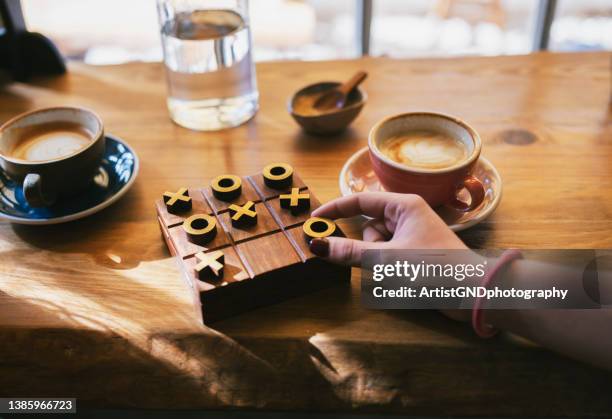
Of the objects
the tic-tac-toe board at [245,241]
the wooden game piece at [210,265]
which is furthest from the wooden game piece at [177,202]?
the wooden game piece at [210,265]

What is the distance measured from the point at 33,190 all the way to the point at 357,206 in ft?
1.48

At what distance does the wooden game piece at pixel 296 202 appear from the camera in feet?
2.71

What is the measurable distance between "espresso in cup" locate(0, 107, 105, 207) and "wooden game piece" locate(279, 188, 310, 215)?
1.02 ft

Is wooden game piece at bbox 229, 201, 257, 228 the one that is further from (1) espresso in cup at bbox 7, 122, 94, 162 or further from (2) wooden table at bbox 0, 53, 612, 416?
(1) espresso in cup at bbox 7, 122, 94, 162

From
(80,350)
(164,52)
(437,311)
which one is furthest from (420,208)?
(164,52)

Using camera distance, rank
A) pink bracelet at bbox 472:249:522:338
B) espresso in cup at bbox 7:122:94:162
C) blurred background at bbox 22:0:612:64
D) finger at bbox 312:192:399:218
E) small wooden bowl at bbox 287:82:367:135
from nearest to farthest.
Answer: pink bracelet at bbox 472:249:522:338
finger at bbox 312:192:399:218
espresso in cup at bbox 7:122:94:162
small wooden bowl at bbox 287:82:367:135
blurred background at bbox 22:0:612:64

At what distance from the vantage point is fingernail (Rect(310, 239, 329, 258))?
29.6 inches

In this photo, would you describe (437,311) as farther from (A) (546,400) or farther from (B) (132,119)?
(B) (132,119)

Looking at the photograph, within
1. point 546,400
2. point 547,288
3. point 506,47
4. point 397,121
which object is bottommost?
point 506,47

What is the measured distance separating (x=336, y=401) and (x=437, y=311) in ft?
0.56

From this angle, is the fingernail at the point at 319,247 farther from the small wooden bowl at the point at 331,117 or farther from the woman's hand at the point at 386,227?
the small wooden bowl at the point at 331,117

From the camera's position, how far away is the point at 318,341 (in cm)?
75

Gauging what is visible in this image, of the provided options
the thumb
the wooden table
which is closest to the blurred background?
the wooden table

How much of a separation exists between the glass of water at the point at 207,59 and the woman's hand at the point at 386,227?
1.42 feet
